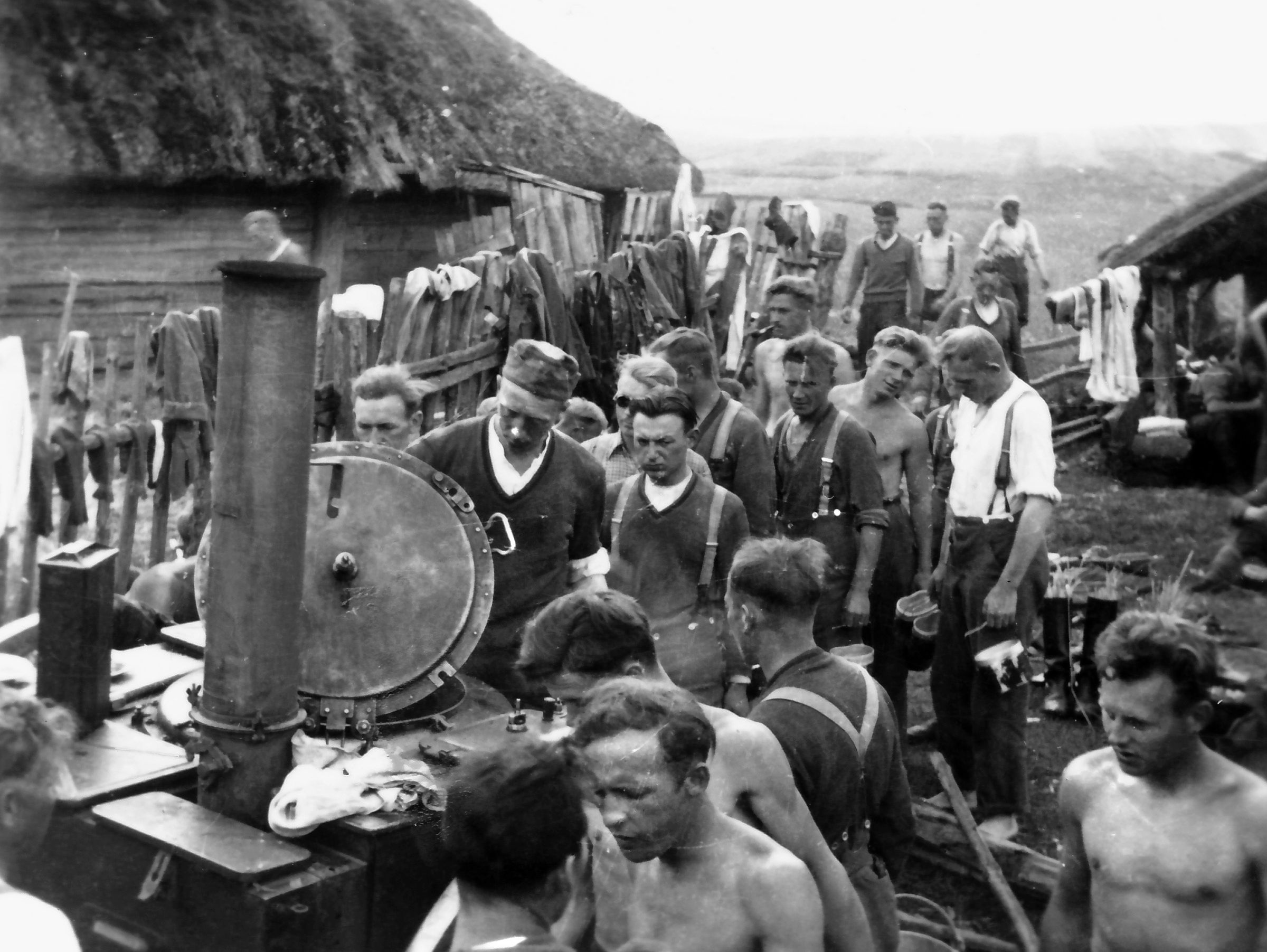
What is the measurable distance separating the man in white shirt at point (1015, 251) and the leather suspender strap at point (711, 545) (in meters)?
1.20

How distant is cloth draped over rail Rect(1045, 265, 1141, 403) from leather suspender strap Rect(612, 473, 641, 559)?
1621mm

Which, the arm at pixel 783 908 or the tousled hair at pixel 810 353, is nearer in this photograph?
the arm at pixel 783 908

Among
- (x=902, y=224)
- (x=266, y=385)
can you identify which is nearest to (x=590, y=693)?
(x=266, y=385)

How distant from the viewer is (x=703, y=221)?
38.3 feet

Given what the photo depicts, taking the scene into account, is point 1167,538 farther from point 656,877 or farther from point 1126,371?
point 656,877

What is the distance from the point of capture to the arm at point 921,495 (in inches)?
211

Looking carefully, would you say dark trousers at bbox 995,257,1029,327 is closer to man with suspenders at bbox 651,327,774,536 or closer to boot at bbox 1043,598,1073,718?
boot at bbox 1043,598,1073,718

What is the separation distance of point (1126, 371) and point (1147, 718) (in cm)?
93

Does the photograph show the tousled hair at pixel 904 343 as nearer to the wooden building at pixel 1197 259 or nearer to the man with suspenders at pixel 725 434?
the man with suspenders at pixel 725 434

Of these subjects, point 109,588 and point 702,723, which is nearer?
point 702,723

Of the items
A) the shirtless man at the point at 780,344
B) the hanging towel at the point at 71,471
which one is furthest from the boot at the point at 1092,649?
the hanging towel at the point at 71,471

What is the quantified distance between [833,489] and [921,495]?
1.95 ft

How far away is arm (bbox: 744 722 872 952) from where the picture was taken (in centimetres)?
278

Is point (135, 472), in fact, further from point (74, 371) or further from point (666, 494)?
point (666, 494)
